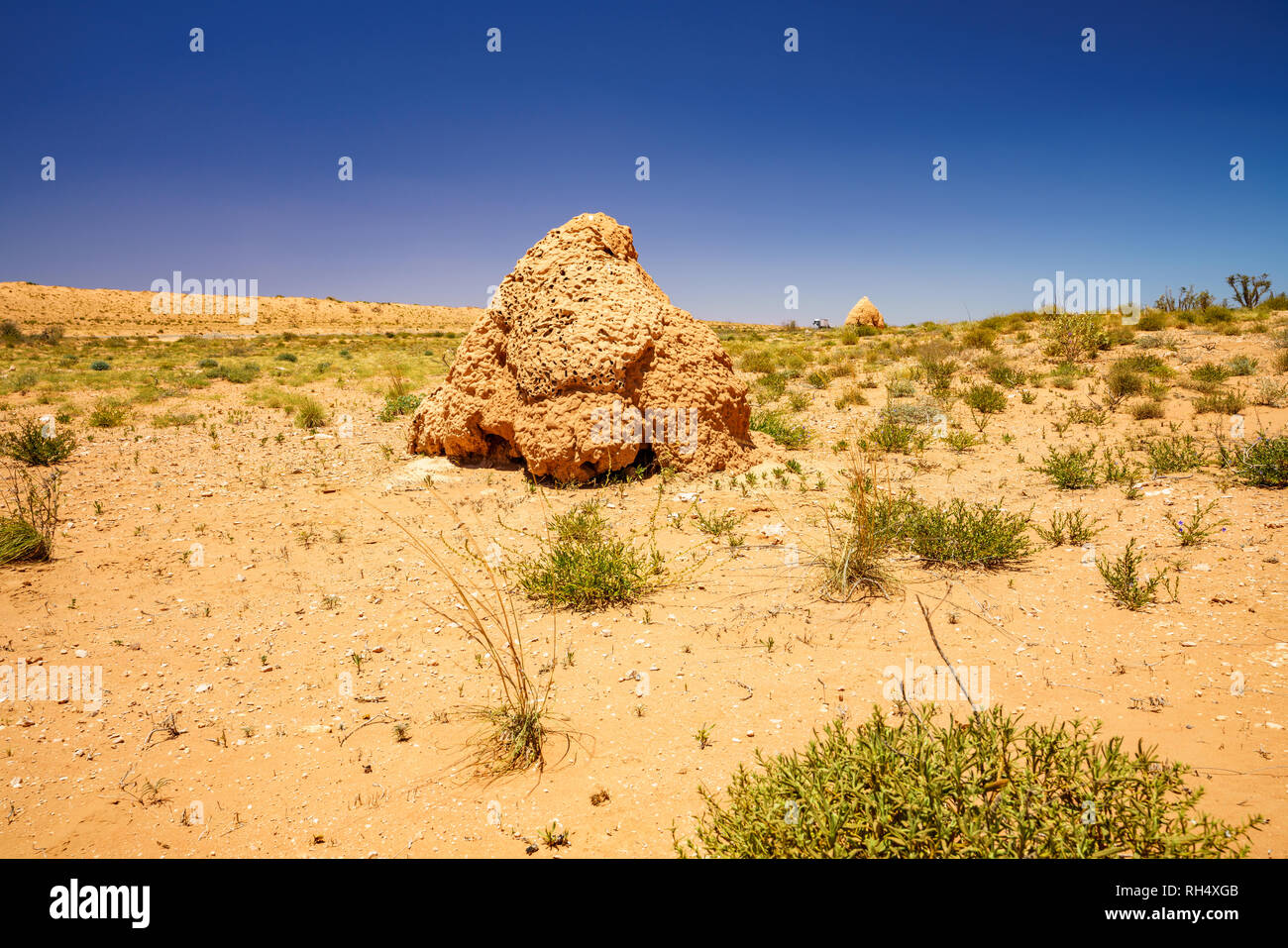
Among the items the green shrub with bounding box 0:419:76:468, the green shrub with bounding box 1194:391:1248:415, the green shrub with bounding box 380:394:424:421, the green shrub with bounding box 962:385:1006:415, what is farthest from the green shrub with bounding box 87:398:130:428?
the green shrub with bounding box 1194:391:1248:415

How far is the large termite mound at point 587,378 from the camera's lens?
6.02m

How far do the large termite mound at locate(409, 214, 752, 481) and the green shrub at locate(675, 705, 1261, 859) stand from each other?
4248mm

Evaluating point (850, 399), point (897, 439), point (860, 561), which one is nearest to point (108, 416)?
point (860, 561)

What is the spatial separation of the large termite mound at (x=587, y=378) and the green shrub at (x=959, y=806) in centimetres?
425

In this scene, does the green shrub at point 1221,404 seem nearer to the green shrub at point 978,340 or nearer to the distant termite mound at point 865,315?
the green shrub at point 978,340

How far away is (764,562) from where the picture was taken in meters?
4.33

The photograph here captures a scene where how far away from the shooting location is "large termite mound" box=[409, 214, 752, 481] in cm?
602

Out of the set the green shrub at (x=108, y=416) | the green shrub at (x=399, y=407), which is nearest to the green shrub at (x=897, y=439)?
the green shrub at (x=399, y=407)

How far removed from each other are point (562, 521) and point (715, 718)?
2287 mm

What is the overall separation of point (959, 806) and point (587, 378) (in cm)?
484

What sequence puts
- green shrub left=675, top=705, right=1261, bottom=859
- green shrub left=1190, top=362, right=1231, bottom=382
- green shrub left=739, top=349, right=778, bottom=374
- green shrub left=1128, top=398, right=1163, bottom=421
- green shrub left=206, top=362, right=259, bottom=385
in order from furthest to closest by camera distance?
green shrub left=206, top=362, right=259, bottom=385
green shrub left=739, top=349, right=778, bottom=374
green shrub left=1190, top=362, right=1231, bottom=382
green shrub left=1128, top=398, right=1163, bottom=421
green shrub left=675, top=705, right=1261, bottom=859

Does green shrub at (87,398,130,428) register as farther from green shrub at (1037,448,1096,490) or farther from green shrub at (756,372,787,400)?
green shrub at (1037,448,1096,490)
